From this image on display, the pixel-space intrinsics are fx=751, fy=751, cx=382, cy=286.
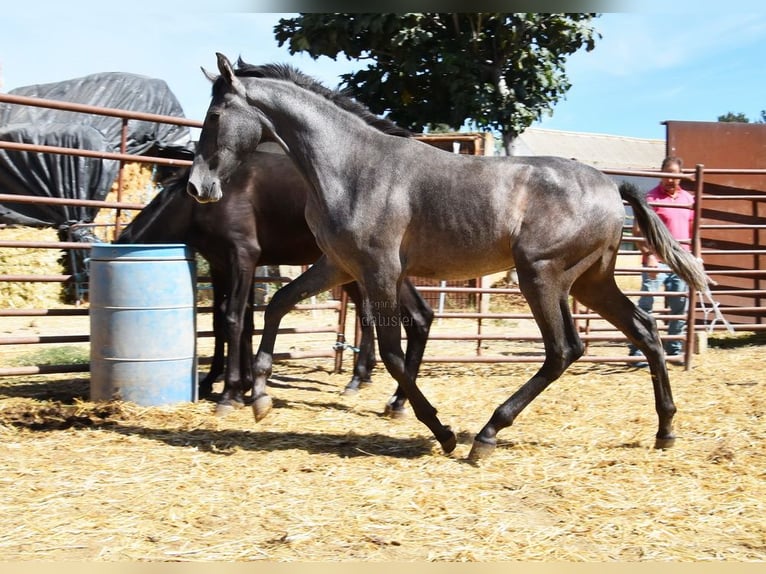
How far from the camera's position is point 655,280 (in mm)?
7910

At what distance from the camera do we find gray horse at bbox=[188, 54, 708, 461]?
4.36m

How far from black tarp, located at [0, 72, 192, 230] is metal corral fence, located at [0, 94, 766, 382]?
7.86ft

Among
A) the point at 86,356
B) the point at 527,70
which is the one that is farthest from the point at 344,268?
the point at 527,70

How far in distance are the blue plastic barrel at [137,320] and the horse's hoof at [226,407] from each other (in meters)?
0.36

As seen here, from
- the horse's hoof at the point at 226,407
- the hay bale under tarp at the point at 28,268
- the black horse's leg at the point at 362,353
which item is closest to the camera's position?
the horse's hoof at the point at 226,407

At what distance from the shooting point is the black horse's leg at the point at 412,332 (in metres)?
5.43

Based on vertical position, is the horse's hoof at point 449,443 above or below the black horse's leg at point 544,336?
below

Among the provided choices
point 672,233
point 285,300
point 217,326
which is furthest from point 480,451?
point 672,233

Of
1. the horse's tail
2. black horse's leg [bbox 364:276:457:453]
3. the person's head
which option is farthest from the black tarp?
the horse's tail

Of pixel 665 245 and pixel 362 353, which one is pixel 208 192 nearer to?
pixel 362 353

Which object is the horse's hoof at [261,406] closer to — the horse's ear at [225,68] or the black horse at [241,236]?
the black horse at [241,236]

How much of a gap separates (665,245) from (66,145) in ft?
33.6

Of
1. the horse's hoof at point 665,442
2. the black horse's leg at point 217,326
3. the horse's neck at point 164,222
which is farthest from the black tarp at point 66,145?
the horse's hoof at point 665,442

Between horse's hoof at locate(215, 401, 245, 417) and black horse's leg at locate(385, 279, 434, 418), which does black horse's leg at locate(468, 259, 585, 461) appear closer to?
black horse's leg at locate(385, 279, 434, 418)
